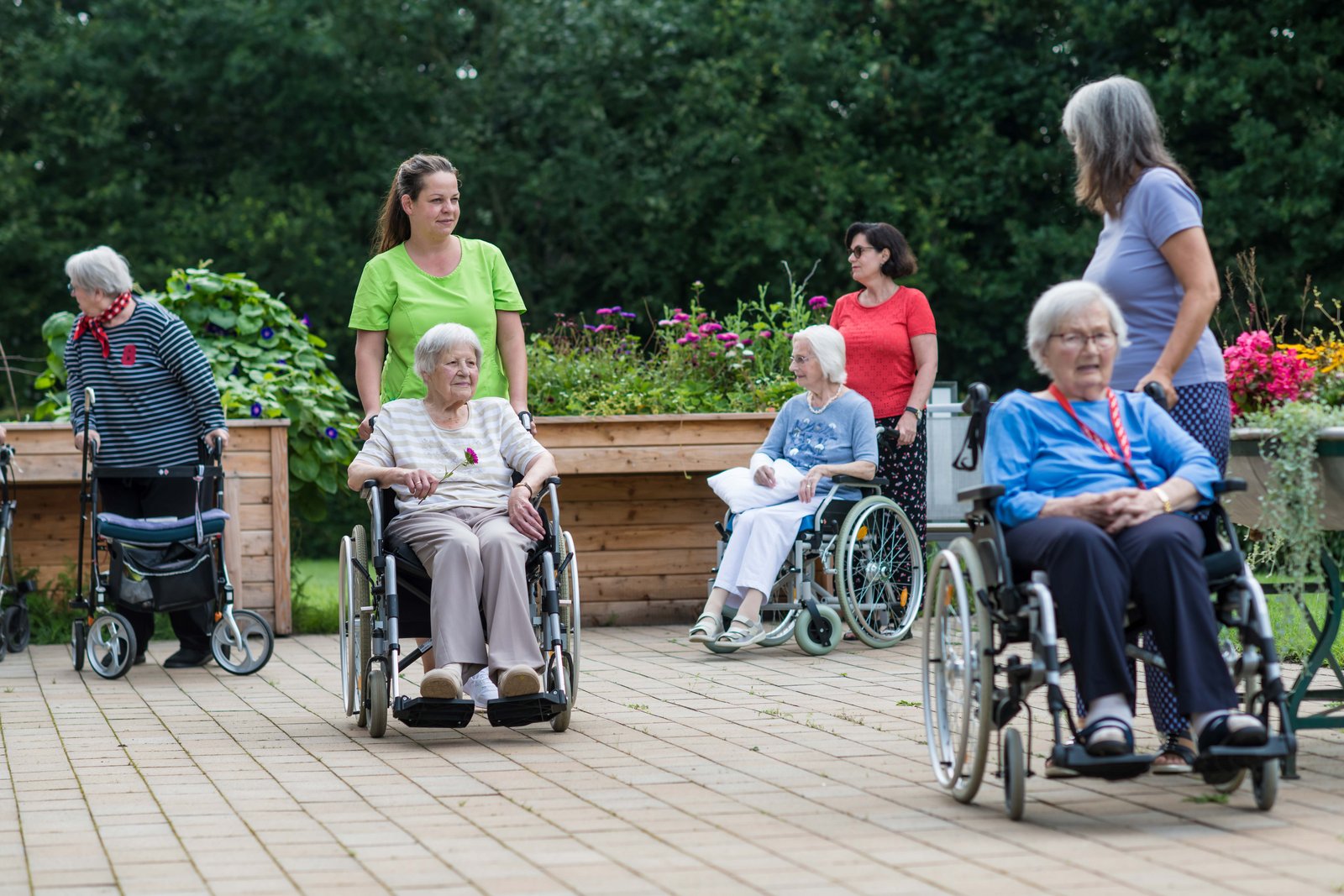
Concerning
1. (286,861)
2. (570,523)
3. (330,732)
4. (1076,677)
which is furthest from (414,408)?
(570,523)

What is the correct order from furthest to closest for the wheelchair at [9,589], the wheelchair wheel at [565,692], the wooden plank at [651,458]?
the wooden plank at [651,458] → the wheelchair at [9,589] → the wheelchair wheel at [565,692]

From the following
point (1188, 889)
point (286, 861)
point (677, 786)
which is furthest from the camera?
point (677, 786)

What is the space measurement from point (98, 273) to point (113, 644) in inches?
53.7

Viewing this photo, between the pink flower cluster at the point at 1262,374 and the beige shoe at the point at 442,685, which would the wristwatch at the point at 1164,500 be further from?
the beige shoe at the point at 442,685

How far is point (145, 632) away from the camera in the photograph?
6.41 meters

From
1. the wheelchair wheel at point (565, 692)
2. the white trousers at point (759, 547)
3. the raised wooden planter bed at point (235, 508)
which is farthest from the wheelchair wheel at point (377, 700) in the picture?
the raised wooden planter bed at point (235, 508)

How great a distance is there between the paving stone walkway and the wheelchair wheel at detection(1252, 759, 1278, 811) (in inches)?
1.3

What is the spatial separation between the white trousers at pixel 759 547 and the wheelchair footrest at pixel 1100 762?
9.83 feet

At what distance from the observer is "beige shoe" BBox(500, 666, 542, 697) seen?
14.2ft

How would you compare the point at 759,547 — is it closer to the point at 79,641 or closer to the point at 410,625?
the point at 410,625

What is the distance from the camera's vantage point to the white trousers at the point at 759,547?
6121 mm

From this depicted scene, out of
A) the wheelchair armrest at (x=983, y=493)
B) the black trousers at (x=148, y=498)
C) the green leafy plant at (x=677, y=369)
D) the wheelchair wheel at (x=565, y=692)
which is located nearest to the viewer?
the wheelchair armrest at (x=983, y=493)

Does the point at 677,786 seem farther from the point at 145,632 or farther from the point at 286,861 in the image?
the point at 145,632

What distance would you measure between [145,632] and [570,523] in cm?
208
